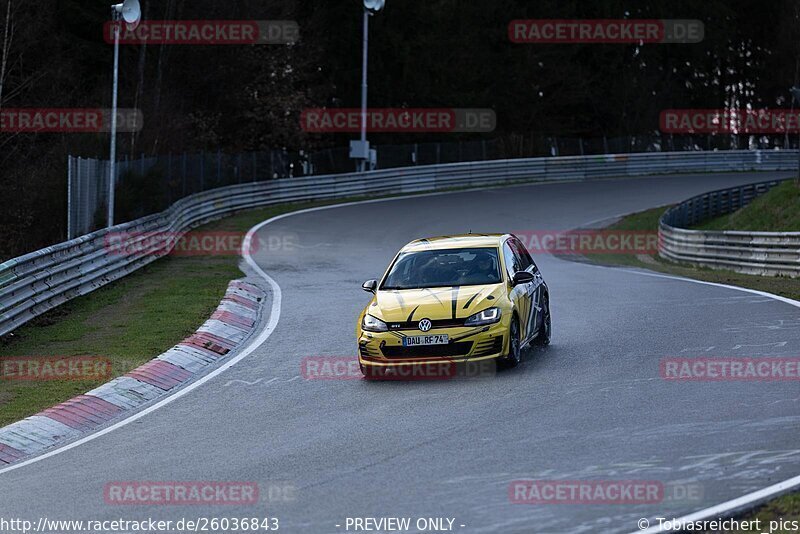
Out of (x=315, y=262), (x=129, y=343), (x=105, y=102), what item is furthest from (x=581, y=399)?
(x=105, y=102)

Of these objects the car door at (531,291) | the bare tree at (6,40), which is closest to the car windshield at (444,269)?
the car door at (531,291)

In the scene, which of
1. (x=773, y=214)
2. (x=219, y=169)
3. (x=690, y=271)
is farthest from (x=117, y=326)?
(x=219, y=169)

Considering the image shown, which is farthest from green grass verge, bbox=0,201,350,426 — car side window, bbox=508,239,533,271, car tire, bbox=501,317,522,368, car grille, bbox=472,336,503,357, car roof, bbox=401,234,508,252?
car side window, bbox=508,239,533,271

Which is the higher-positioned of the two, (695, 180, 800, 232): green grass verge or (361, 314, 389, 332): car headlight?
(695, 180, 800, 232): green grass verge

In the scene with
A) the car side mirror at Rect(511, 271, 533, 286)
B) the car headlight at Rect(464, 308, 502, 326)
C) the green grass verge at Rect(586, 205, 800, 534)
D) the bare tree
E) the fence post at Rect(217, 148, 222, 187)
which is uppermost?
the bare tree

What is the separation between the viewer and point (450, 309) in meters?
13.8

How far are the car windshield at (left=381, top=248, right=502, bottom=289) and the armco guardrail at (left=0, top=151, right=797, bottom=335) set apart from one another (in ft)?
19.3

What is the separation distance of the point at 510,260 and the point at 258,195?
90.9 ft

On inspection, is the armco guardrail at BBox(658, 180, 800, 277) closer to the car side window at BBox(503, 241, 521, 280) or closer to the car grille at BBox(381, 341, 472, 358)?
the car side window at BBox(503, 241, 521, 280)

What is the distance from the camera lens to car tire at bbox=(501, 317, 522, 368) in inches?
544

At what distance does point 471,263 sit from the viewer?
49.3 ft

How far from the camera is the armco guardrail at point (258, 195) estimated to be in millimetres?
18906

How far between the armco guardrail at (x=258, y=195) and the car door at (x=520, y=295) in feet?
23.2

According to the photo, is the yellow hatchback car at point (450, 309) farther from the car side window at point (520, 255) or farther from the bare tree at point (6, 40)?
the bare tree at point (6, 40)
